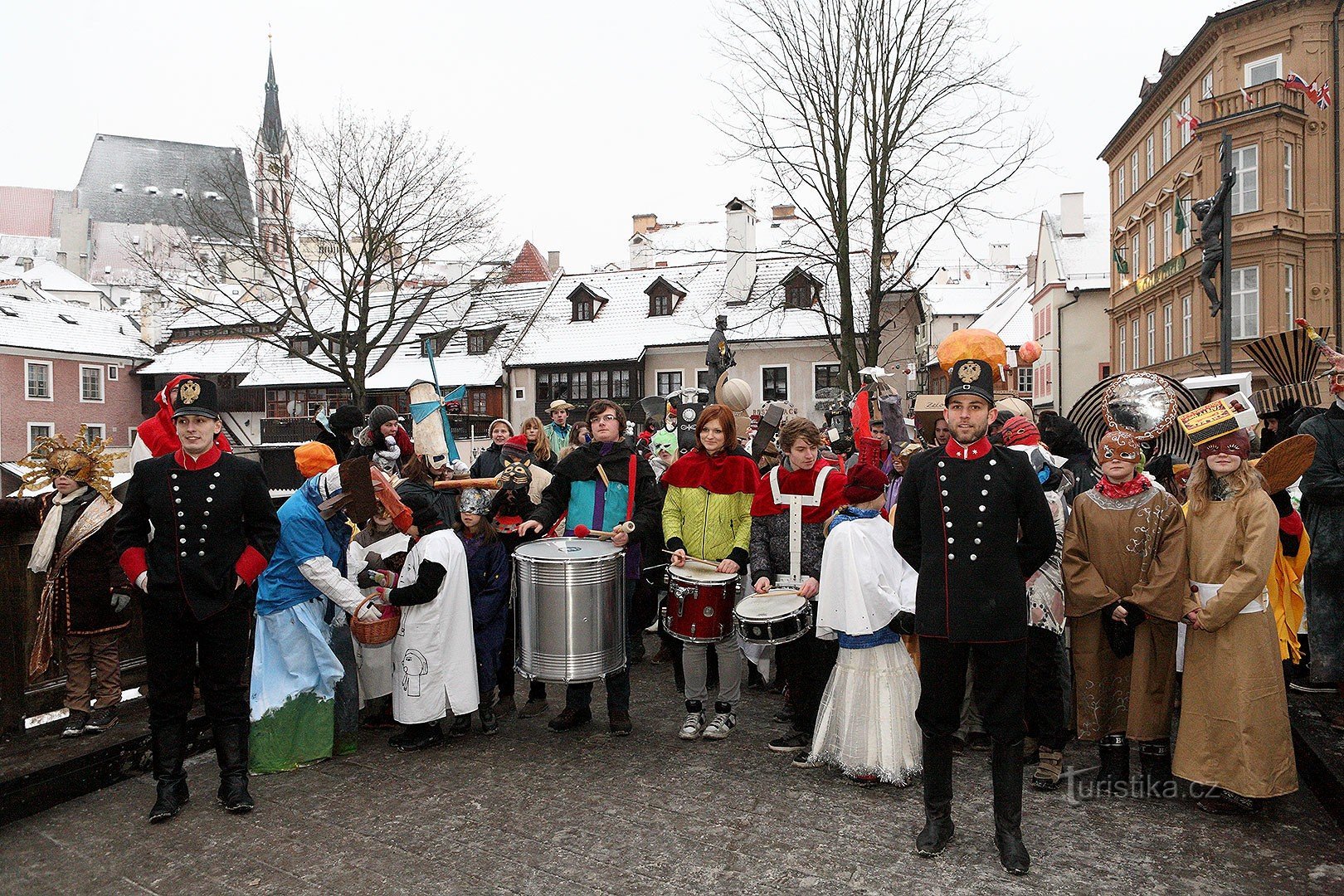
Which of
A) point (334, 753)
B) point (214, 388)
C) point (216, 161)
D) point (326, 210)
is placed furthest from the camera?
point (216, 161)

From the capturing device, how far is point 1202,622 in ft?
15.0

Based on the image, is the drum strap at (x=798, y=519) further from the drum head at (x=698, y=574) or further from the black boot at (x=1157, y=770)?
the black boot at (x=1157, y=770)

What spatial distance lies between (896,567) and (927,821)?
4.46 feet

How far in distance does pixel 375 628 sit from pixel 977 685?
357cm

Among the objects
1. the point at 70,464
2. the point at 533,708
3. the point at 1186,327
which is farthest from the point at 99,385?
the point at 1186,327

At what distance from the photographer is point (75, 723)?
5699mm

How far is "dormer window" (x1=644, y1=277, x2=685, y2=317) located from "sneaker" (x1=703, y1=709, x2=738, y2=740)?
109 ft

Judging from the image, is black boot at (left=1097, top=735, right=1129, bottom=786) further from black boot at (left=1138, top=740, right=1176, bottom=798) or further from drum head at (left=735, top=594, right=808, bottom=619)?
drum head at (left=735, top=594, right=808, bottom=619)

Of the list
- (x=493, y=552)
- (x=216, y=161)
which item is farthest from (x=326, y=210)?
(x=216, y=161)

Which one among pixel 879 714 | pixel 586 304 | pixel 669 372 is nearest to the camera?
pixel 879 714

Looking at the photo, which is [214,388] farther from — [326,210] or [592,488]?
[326,210]

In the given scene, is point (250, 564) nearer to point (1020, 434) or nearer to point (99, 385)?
point (1020, 434)

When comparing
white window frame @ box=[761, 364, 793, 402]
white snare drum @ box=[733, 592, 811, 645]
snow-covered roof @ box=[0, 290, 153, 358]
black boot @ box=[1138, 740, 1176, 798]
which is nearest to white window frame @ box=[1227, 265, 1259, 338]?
white window frame @ box=[761, 364, 793, 402]

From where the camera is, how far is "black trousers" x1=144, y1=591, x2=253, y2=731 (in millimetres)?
4785
